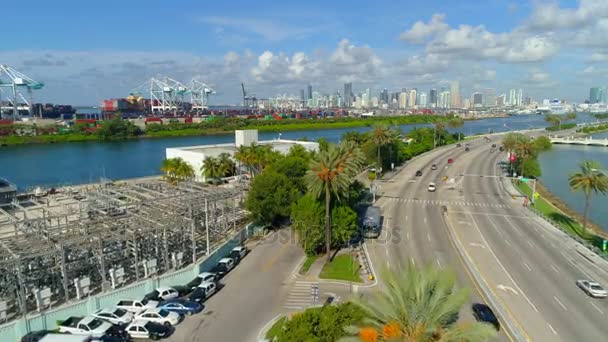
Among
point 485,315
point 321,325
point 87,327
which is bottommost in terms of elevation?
point 485,315

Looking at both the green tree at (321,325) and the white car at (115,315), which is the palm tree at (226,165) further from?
the green tree at (321,325)

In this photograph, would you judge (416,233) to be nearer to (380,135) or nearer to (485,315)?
(485,315)

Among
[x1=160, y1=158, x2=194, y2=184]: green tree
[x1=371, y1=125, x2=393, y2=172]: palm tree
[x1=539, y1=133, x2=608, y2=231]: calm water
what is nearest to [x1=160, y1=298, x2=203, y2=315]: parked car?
[x1=160, y1=158, x2=194, y2=184]: green tree

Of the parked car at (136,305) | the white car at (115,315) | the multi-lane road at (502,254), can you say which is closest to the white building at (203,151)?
the multi-lane road at (502,254)

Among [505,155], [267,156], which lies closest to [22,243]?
[267,156]

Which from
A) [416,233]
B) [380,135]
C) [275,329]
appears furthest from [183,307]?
[380,135]

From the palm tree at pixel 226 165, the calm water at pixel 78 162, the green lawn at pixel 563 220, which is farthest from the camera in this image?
the calm water at pixel 78 162
